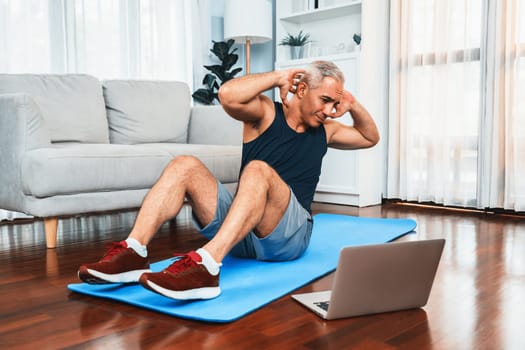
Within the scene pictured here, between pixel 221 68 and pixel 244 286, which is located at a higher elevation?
pixel 221 68

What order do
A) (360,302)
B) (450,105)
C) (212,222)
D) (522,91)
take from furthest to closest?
(450,105) → (522,91) → (212,222) → (360,302)

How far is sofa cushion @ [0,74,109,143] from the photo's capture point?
9.61 feet

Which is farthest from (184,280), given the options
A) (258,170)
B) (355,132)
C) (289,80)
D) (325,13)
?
(325,13)

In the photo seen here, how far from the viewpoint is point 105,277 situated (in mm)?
1606

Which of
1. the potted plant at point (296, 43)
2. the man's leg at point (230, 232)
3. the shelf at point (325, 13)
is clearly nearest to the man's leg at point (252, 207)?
the man's leg at point (230, 232)

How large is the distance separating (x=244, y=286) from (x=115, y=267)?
402 mm

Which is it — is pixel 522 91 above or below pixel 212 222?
above

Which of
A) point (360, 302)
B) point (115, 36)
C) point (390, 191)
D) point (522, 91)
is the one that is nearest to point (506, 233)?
point (522, 91)

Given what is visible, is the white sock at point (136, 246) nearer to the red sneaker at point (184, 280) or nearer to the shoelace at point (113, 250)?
the shoelace at point (113, 250)

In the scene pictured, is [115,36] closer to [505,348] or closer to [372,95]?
[372,95]

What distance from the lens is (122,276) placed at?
5.38 ft

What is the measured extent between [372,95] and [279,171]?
85.2 inches

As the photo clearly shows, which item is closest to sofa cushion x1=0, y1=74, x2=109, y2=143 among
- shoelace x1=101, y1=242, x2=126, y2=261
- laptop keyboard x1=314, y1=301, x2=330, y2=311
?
shoelace x1=101, y1=242, x2=126, y2=261

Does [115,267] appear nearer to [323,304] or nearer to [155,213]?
[155,213]
